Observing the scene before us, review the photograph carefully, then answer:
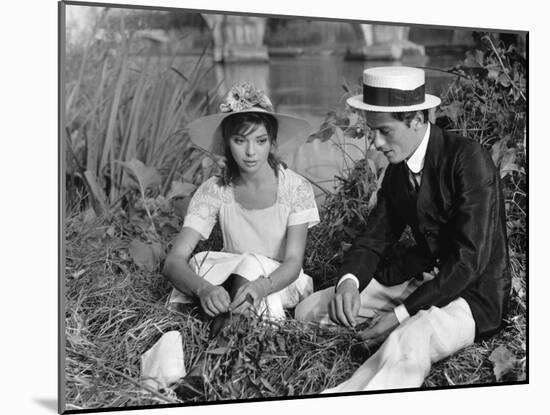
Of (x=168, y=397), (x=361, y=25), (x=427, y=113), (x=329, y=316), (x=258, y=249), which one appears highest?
(x=361, y=25)

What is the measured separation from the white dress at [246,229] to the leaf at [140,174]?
0.18 metres

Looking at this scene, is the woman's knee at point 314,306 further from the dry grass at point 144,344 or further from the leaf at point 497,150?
the leaf at point 497,150

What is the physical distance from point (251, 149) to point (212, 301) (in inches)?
25.2

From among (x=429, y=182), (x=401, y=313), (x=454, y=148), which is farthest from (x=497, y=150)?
(x=401, y=313)

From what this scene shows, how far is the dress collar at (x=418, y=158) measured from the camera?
4.81m

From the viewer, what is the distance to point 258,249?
4.67 metres

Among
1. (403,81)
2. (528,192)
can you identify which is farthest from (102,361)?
(528,192)

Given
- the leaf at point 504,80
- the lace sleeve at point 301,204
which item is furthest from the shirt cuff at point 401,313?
the leaf at point 504,80

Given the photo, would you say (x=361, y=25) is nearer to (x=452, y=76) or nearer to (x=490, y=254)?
(x=452, y=76)

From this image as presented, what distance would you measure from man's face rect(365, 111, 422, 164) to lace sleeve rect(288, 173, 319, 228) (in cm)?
37

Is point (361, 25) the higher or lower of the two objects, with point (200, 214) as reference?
higher

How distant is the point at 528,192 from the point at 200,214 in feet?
5.07

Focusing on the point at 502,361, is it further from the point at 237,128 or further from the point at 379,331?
the point at 237,128

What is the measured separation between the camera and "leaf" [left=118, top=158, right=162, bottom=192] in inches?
180
